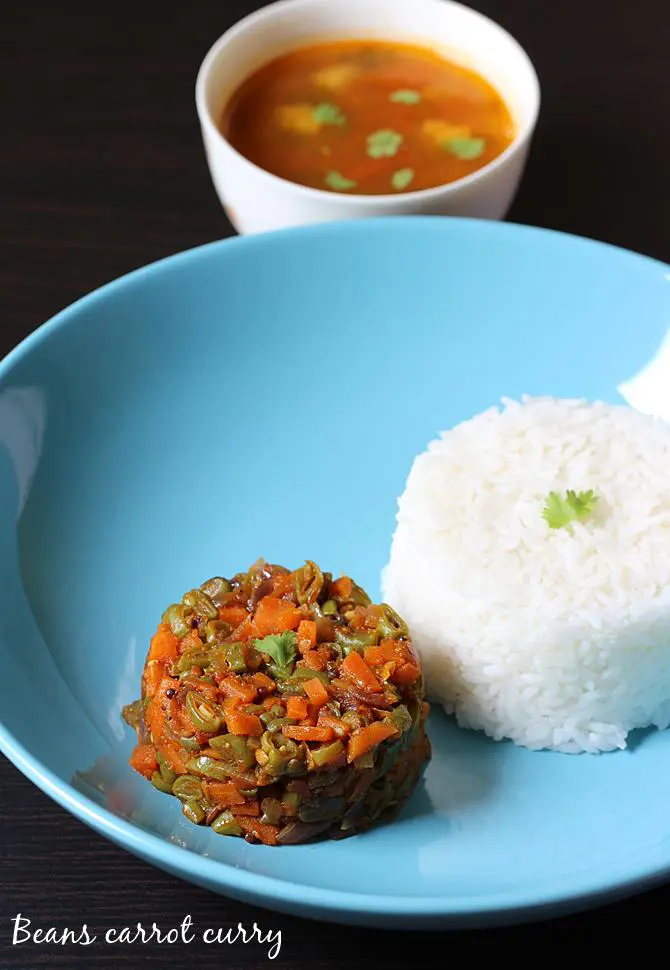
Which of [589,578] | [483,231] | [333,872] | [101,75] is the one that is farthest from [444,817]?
[101,75]

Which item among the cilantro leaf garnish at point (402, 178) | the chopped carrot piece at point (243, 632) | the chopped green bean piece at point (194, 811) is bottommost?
the chopped green bean piece at point (194, 811)

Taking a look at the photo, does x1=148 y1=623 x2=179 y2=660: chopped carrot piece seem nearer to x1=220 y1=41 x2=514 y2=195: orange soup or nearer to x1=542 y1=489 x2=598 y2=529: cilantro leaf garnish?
x1=542 y1=489 x2=598 y2=529: cilantro leaf garnish

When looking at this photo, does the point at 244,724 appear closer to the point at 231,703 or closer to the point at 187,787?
the point at 231,703

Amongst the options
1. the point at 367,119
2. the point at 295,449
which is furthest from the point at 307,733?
the point at 367,119

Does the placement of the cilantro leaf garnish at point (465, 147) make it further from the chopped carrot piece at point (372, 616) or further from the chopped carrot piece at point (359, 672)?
the chopped carrot piece at point (359, 672)

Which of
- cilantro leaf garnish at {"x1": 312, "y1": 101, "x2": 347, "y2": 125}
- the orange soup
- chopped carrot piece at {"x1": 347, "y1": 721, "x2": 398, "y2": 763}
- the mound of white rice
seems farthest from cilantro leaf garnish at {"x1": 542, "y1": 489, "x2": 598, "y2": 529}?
cilantro leaf garnish at {"x1": 312, "y1": 101, "x2": 347, "y2": 125}

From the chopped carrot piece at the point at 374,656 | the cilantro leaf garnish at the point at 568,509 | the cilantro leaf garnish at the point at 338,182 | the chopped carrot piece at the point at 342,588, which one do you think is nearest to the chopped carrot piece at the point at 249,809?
the chopped carrot piece at the point at 374,656
